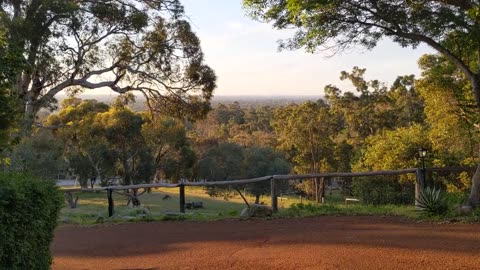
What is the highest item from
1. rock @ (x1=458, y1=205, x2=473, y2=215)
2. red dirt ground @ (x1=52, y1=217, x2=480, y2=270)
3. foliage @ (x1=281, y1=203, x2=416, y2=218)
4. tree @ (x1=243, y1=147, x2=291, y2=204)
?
tree @ (x1=243, y1=147, x2=291, y2=204)

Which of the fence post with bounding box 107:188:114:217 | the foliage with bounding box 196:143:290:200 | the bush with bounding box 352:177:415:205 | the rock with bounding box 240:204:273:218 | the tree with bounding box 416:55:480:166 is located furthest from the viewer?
the foliage with bounding box 196:143:290:200

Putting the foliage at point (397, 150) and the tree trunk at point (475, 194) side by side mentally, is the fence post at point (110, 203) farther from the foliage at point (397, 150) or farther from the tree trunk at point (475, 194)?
the foliage at point (397, 150)

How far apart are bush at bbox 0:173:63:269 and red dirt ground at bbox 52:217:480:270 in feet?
6.42

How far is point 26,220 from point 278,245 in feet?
13.8

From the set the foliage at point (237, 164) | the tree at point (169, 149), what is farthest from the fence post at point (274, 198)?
the foliage at point (237, 164)

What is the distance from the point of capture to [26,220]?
15.9 feet

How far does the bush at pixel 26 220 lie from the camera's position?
448cm

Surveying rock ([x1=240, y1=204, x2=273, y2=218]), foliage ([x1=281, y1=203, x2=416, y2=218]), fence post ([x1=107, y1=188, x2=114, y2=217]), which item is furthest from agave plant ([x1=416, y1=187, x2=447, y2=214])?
fence post ([x1=107, y1=188, x2=114, y2=217])

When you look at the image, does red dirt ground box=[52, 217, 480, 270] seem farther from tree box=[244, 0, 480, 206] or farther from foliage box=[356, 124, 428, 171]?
foliage box=[356, 124, 428, 171]

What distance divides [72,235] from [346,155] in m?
33.4

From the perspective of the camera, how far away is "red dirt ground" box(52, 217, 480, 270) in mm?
6688

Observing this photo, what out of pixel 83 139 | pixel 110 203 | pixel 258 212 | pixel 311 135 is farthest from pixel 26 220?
pixel 311 135

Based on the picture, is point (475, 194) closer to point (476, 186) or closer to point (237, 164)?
point (476, 186)

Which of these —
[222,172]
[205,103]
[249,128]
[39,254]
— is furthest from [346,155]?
[39,254]
